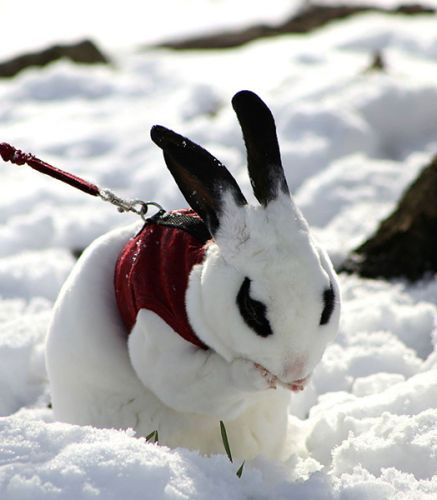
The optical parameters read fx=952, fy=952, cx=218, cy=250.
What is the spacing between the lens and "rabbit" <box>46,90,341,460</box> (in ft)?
7.36

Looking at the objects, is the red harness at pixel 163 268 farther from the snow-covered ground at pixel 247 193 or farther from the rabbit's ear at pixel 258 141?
the snow-covered ground at pixel 247 193

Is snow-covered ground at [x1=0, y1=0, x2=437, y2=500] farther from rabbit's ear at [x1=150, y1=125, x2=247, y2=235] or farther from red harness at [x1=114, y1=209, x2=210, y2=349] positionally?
rabbit's ear at [x1=150, y1=125, x2=247, y2=235]

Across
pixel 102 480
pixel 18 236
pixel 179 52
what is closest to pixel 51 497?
pixel 102 480

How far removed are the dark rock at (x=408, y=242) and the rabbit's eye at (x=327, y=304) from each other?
68.2 inches

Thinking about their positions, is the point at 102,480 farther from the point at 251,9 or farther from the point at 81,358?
the point at 251,9

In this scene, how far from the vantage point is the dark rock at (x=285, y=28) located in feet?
27.8

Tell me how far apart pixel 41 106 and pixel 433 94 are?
2.65m

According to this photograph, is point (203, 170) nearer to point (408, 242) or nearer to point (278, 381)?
point (278, 381)

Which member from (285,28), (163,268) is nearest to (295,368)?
(163,268)

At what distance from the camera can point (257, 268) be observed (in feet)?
7.36

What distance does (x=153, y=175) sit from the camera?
5.34 m

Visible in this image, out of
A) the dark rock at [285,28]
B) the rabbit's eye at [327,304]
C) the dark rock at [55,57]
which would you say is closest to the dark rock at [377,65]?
the dark rock at [285,28]

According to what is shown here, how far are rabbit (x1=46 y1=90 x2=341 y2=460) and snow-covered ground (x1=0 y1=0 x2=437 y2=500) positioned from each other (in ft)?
0.74

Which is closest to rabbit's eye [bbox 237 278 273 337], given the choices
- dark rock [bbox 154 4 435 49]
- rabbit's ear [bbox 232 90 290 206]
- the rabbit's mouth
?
the rabbit's mouth
